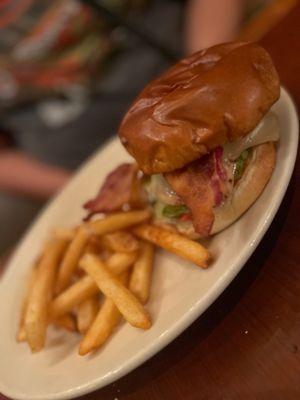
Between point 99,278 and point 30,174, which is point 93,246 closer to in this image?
point 99,278

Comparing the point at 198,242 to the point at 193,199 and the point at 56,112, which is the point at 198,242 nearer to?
the point at 193,199

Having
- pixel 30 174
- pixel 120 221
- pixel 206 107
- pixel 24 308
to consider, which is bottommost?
pixel 30 174

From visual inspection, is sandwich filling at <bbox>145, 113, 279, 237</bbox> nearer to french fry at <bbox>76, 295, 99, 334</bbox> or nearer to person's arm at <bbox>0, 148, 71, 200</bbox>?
french fry at <bbox>76, 295, 99, 334</bbox>

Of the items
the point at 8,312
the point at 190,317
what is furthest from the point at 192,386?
the point at 8,312

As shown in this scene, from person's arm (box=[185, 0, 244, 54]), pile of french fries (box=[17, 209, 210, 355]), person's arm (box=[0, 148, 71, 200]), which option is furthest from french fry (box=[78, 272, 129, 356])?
person's arm (box=[0, 148, 71, 200])

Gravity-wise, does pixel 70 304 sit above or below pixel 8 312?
above

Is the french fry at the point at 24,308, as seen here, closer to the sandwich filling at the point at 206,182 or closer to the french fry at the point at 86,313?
the french fry at the point at 86,313

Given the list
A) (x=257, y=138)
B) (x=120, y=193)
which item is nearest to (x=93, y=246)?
(x=120, y=193)
